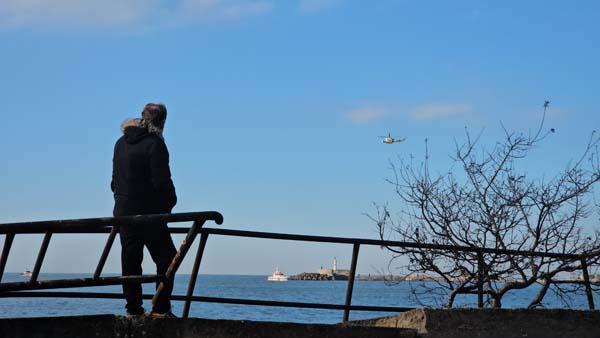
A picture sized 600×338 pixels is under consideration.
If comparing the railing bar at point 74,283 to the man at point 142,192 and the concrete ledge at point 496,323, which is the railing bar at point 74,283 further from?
the concrete ledge at point 496,323

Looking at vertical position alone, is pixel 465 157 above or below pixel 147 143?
above

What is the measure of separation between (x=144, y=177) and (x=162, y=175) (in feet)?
0.56

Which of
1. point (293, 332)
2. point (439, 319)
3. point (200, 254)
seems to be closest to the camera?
point (293, 332)

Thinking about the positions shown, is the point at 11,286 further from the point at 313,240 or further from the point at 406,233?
the point at 406,233

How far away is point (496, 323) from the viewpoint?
252 inches

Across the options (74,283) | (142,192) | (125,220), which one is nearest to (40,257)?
(74,283)

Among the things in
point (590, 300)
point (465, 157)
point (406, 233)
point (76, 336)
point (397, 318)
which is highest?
point (465, 157)

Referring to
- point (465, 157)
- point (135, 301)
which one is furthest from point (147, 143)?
point (465, 157)

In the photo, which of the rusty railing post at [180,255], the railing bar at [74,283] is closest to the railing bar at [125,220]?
the rusty railing post at [180,255]

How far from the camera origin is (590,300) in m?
8.66

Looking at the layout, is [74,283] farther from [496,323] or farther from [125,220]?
[496,323]

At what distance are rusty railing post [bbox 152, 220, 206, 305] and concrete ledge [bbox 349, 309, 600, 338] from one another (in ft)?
5.39

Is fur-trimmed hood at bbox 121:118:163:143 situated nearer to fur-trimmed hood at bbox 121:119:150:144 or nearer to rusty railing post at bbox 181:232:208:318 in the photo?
fur-trimmed hood at bbox 121:119:150:144

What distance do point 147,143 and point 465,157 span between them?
248 inches
